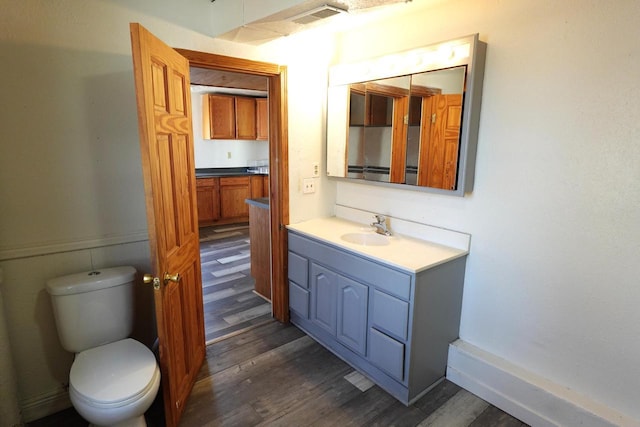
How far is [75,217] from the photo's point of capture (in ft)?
6.27

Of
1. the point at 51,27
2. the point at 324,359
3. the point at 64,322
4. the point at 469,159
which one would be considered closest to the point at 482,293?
the point at 469,159

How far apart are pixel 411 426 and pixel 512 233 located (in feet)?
3.83

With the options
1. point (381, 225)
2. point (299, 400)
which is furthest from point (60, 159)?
point (381, 225)

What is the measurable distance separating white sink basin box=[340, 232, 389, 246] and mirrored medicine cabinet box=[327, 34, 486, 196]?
0.38 metres

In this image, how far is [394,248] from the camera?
7.27ft

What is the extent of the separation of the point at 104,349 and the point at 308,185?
1708mm

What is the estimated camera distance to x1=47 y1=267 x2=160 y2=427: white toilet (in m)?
1.52

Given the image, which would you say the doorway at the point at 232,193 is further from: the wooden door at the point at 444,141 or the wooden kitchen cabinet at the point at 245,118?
the wooden door at the point at 444,141

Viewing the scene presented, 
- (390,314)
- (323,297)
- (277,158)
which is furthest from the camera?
(277,158)

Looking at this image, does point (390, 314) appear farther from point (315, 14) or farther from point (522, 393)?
point (315, 14)

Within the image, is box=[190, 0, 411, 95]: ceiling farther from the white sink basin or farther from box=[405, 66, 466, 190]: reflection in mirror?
the white sink basin

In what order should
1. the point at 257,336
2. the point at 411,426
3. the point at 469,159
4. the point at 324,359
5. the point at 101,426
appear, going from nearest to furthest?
1. the point at 101,426
2. the point at 411,426
3. the point at 469,159
4. the point at 324,359
5. the point at 257,336

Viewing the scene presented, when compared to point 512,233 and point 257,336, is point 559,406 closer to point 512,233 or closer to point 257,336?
point 512,233

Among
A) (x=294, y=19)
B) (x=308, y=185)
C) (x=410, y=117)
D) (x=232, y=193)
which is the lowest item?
(x=232, y=193)
